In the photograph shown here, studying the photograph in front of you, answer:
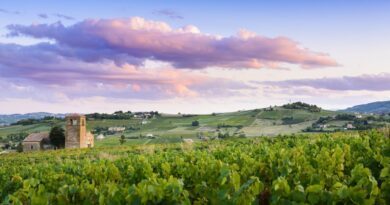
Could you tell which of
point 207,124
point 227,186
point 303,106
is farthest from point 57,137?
point 227,186

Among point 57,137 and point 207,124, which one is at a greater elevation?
point 207,124

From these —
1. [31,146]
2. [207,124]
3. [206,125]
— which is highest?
[207,124]

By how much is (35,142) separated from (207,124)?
180 feet

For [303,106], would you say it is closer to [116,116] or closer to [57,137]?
[116,116]

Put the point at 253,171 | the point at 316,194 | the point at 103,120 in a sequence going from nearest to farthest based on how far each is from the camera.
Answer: the point at 316,194
the point at 253,171
the point at 103,120

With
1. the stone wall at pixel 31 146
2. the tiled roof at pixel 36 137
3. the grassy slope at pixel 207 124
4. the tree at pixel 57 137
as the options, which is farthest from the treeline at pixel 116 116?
the tree at pixel 57 137

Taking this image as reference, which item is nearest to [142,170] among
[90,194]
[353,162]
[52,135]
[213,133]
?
[90,194]

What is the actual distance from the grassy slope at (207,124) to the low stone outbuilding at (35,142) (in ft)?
41.0

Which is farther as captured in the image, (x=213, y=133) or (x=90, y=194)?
(x=213, y=133)

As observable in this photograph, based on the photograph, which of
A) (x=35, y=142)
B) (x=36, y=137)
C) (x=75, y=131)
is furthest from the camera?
(x=36, y=137)

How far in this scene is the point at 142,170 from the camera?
12172 millimetres

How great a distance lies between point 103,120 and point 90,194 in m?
176

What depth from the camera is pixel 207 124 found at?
5837 inches

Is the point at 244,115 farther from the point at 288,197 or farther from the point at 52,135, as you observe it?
the point at 288,197
